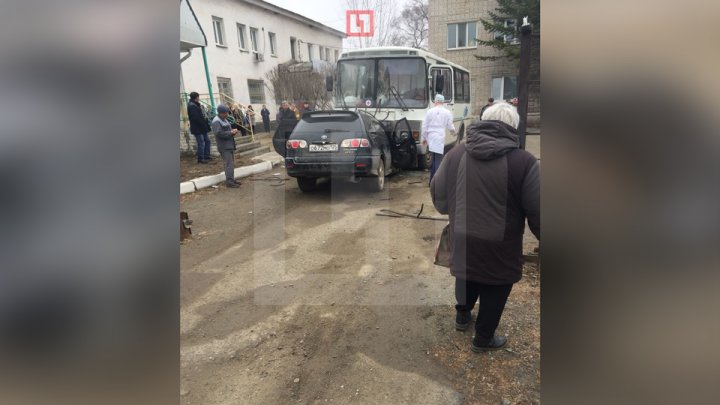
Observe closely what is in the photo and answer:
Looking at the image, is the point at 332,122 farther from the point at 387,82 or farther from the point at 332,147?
the point at 387,82

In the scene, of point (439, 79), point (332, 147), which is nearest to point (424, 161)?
point (439, 79)

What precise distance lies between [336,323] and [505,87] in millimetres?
11968

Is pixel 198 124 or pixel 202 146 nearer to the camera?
pixel 198 124

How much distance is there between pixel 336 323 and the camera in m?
3.29

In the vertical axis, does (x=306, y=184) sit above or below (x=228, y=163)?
below

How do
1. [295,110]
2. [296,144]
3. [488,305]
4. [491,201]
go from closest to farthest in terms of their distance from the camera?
1. [491,201]
2. [488,305]
3. [296,144]
4. [295,110]

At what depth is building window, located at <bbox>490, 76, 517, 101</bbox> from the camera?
12.0 meters

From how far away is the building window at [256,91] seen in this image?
1944 cm

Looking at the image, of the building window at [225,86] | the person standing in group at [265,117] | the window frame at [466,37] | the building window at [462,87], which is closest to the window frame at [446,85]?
the building window at [462,87]

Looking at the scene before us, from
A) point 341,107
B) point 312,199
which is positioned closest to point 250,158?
point 341,107

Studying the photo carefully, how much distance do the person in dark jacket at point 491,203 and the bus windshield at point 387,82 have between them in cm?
680

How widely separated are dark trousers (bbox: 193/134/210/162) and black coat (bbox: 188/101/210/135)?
209mm
